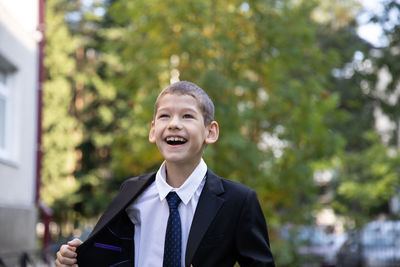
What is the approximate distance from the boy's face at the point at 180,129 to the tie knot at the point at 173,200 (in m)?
0.14

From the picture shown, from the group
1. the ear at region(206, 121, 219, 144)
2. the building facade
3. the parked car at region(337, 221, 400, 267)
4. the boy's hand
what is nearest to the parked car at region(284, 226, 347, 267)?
the parked car at region(337, 221, 400, 267)

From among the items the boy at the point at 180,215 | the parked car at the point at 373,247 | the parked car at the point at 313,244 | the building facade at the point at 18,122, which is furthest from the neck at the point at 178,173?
the parked car at the point at 373,247

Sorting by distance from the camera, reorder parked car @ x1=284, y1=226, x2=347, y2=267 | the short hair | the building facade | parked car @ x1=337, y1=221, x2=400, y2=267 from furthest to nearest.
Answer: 1. parked car @ x1=337, y1=221, x2=400, y2=267
2. parked car @ x1=284, y1=226, x2=347, y2=267
3. the building facade
4. the short hair

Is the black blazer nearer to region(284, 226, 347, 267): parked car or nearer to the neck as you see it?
the neck

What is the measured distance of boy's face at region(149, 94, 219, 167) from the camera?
2.58 m

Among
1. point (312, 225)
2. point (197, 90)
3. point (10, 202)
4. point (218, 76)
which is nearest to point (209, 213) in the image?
point (197, 90)

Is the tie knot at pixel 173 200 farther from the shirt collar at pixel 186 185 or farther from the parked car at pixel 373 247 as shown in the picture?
A: the parked car at pixel 373 247

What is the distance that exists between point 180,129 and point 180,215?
0.37 m

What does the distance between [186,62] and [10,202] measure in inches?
163

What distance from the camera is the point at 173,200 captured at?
2576 mm

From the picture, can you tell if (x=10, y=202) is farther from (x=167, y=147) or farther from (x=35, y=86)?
(x=167, y=147)

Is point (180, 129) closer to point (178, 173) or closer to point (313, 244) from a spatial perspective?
point (178, 173)

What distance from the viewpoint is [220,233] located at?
244cm

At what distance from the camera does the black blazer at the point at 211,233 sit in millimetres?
2410
